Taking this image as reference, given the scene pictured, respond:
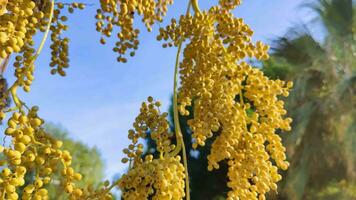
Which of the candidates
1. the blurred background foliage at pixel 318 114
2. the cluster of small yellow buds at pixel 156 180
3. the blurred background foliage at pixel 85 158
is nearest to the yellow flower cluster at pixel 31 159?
the cluster of small yellow buds at pixel 156 180

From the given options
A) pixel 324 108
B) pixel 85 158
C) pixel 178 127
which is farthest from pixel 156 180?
pixel 85 158

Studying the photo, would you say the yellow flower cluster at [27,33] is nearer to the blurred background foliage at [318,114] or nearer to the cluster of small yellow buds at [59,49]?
the cluster of small yellow buds at [59,49]

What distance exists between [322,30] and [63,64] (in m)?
6.71

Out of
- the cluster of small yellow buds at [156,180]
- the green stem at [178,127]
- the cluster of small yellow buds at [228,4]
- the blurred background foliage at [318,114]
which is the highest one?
the blurred background foliage at [318,114]

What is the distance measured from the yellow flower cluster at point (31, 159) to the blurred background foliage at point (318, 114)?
5726 millimetres

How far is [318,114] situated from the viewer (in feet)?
22.1

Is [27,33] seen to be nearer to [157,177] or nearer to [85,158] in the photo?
[157,177]

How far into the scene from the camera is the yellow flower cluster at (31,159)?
0.66 meters

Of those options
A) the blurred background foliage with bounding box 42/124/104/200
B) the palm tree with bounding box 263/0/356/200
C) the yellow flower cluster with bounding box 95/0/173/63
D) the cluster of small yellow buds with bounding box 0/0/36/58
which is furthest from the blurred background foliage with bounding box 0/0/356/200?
the blurred background foliage with bounding box 42/124/104/200

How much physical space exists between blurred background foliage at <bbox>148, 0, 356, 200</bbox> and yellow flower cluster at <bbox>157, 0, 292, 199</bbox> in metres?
5.44

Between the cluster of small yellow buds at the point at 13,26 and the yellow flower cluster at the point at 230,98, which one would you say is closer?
the cluster of small yellow buds at the point at 13,26

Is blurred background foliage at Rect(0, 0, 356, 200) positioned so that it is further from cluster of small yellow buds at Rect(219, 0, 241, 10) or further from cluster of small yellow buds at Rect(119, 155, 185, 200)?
cluster of small yellow buds at Rect(119, 155, 185, 200)

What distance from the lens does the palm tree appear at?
254 inches

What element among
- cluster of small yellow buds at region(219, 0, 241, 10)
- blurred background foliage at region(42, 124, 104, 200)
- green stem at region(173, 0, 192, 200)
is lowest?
green stem at region(173, 0, 192, 200)
